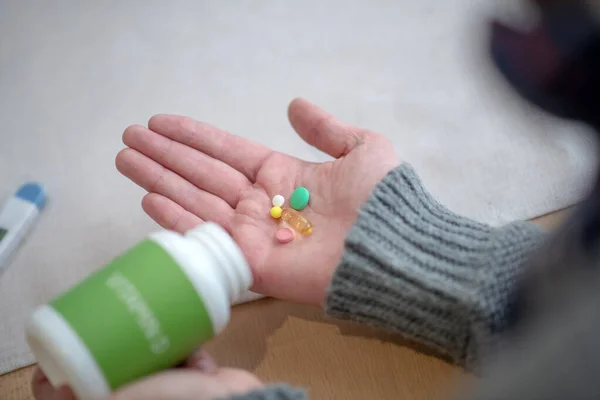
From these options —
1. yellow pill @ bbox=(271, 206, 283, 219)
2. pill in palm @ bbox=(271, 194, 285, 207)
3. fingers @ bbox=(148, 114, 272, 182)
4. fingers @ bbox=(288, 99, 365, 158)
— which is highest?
fingers @ bbox=(288, 99, 365, 158)

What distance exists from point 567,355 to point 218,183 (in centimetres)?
41

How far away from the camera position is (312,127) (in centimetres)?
62

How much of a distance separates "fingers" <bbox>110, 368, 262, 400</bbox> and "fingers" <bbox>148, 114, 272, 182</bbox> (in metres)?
0.27

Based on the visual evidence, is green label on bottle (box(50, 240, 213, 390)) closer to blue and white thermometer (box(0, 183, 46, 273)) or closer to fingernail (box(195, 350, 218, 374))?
fingernail (box(195, 350, 218, 374))

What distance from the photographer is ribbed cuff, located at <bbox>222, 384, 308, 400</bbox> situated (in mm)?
373

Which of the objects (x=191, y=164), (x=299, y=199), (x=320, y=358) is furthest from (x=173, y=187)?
(x=320, y=358)

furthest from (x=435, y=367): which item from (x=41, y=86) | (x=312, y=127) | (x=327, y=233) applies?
(x=41, y=86)

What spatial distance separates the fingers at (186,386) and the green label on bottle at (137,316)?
1 cm

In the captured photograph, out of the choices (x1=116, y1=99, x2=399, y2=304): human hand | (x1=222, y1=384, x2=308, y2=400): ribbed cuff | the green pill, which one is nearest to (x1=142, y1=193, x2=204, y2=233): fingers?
(x1=116, y1=99, x2=399, y2=304): human hand

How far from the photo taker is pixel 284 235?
1.86 ft

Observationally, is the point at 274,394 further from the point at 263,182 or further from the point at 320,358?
the point at 263,182

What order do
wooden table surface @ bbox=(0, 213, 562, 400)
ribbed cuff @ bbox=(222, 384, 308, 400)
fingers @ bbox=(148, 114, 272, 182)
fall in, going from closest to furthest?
ribbed cuff @ bbox=(222, 384, 308, 400)
wooden table surface @ bbox=(0, 213, 562, 400)
fingers @ bbox=(148, 114, 272, 182)

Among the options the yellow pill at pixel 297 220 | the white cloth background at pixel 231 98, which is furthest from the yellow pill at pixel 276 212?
the white cloth background at pixel 231 98

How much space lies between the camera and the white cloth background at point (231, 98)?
0.65 meters
